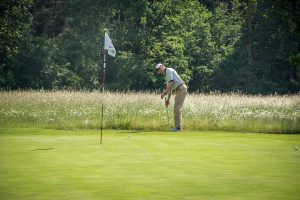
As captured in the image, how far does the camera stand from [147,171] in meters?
8.46

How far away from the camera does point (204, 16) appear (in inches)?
1843

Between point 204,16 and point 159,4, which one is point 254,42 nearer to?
point 204,16

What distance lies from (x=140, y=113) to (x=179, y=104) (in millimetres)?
3240

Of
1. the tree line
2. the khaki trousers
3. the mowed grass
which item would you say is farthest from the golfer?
the tree line

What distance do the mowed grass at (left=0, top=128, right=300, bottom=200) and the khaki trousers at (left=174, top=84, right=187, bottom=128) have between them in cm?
605

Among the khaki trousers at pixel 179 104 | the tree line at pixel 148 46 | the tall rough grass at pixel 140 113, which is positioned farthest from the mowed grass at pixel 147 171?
the tree line at pixel 148 46

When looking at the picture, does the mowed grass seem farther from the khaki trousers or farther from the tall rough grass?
the tall rough grass

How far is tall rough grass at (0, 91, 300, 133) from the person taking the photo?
2019 cm

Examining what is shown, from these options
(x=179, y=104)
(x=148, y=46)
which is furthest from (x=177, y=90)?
(x=148, y=46)

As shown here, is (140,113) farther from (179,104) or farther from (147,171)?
(147,171)

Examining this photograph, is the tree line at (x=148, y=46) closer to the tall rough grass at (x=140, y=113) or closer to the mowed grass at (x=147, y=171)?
the tall rough grass at (x=140, y=113)

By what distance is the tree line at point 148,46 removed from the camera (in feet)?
137

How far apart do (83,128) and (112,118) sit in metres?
1.50

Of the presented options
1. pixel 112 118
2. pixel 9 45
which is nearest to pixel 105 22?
pixel 9 45
